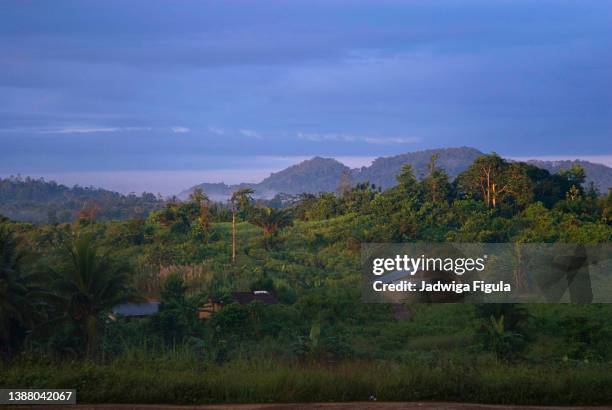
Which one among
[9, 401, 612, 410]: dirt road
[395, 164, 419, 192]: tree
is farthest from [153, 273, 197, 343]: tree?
[395, 164, 419, 192]: tree

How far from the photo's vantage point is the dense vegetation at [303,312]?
6.36 m

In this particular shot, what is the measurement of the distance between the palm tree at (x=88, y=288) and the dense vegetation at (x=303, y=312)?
0.03m

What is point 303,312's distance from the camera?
16594 millimetres

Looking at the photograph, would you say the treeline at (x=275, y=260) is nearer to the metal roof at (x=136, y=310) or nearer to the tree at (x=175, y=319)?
the tree at (x=175, y=319)

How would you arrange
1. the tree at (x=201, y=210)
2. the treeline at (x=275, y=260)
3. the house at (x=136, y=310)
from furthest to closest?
the tree at (x=201, y=210)
the house at (x=136, y=310)
the treeline at (x=275, y=260)

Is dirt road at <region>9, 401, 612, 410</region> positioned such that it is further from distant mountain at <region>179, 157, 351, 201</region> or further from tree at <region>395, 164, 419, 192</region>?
distant mountain at <region>179, 157, 351, 201</region>

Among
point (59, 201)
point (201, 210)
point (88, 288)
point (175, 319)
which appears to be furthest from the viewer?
point (59, 201)

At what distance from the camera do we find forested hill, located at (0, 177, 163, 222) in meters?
45.1

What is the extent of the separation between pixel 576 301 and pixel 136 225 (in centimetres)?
1527

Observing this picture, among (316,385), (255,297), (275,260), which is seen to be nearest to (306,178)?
(275,260)

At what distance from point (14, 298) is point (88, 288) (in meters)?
1.27

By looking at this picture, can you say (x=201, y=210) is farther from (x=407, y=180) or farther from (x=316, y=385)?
(x=316, y=385)

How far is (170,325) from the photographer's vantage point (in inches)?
575

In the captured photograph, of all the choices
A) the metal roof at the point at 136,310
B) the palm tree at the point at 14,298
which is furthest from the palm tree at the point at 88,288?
the metal roof at the point at 136,310
